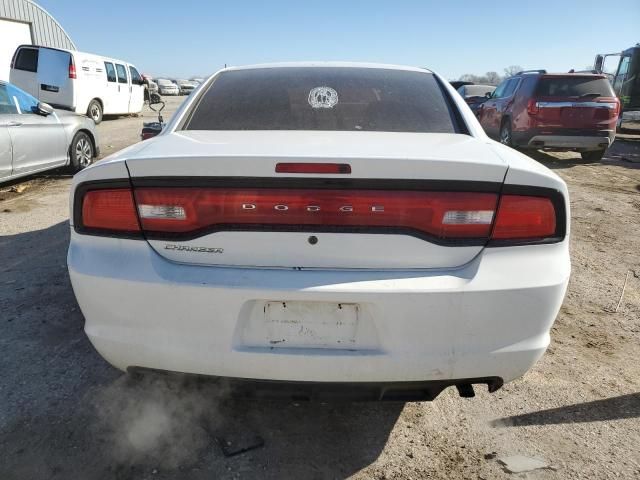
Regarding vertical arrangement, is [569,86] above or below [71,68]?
above

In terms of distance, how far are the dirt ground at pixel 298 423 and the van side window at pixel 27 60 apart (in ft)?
44.7

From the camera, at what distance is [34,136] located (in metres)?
6.68

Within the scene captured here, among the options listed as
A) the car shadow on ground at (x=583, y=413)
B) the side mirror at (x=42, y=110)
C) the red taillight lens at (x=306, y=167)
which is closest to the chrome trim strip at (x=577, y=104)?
the car shadow on ground at (x=583, y=413)

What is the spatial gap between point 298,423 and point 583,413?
1397 mm

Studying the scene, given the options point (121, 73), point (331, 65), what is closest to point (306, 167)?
point (331, 65)

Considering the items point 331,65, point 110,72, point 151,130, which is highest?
point 331,65

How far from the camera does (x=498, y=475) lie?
79.3 inches

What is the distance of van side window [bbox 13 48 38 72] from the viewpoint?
561 inches

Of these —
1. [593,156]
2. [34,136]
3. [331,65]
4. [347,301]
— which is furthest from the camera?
[593,156]

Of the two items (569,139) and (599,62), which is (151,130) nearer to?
(569,139)

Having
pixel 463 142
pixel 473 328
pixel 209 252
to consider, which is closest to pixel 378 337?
pixel 473 328

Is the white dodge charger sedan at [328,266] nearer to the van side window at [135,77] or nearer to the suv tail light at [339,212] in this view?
the suv tail light at [339,212]

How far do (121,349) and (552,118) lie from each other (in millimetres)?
9549

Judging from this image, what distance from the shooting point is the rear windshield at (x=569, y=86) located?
31.2 ft
